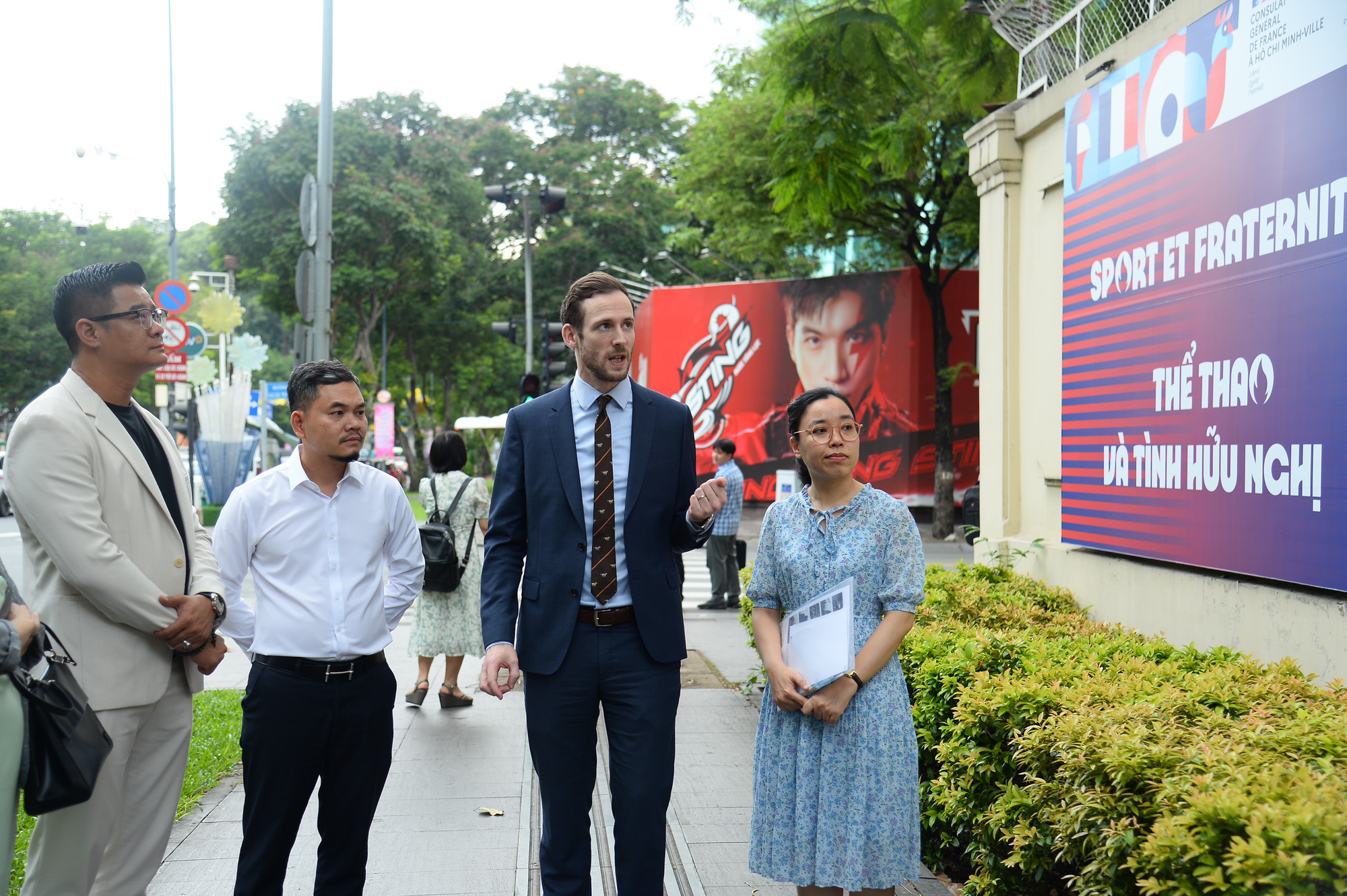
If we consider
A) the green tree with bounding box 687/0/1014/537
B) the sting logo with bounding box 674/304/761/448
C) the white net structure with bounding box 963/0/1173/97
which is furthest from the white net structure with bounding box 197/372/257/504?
the white net structure with bounding box 963/0/1173/97

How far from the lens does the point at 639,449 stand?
330cm

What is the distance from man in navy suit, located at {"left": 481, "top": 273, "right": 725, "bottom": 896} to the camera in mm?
3152

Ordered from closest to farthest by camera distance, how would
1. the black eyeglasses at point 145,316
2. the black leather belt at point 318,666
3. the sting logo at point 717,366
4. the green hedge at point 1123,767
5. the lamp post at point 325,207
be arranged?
the green hedge at point 1123,767 → the black eyeglasses at point 145,316 → the black leather belt at point 318,666 → the lamp post at point 325,207 → the sting logo at point 717,366

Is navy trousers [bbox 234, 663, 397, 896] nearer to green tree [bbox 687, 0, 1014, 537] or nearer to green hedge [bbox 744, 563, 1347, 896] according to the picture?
green hedge [bbox 744, 563, 1347, 896]

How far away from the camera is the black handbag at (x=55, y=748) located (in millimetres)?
2605

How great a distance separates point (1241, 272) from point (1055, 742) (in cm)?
290

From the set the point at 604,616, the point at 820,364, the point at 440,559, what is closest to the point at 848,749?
the point at 604,616

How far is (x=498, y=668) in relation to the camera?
10.0 feet

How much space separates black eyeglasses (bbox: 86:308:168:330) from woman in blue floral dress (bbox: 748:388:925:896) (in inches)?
75.9

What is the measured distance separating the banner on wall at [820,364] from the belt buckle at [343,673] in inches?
649

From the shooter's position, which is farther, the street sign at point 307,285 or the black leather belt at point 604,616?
the street sign at point 307,285

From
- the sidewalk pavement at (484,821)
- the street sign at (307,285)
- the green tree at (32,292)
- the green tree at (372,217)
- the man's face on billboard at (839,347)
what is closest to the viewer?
the sidewalk pavement at (484,821)

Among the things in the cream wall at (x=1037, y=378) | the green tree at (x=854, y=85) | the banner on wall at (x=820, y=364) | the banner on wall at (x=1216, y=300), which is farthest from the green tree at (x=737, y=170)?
the banner on wall at (x=1216, y=300)

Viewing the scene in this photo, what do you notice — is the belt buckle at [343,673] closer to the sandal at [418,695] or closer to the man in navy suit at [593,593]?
the man in navy suit at [593,593]
